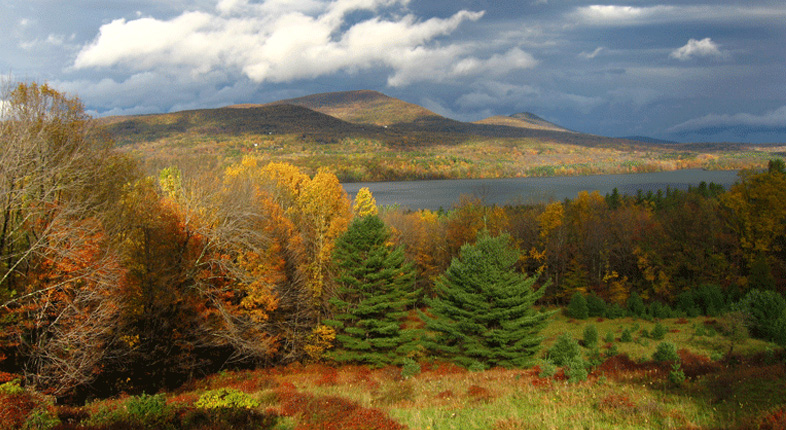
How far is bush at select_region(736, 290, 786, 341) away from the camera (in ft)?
96.6

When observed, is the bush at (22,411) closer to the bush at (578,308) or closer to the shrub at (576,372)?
the shrub at (576,372)

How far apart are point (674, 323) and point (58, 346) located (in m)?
43.1

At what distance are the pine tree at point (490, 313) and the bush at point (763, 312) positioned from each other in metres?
18.0

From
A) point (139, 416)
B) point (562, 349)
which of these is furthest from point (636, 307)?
point (139, 416)

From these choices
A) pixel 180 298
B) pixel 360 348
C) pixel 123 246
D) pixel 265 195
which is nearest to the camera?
pixel 123 246

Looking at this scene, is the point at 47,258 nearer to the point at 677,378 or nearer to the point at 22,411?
the point at 22,411

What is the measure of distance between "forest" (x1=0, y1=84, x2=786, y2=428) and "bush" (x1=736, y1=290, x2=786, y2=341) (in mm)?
118

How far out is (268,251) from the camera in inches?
909

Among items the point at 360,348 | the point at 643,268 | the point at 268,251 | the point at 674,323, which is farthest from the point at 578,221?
the point at 268,251

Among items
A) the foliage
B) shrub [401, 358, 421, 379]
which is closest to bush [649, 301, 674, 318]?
shrub [401, 358, 421, 379]

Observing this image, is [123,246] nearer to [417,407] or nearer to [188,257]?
[188,257]

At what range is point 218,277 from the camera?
18.4 metres

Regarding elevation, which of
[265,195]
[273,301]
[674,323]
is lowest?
[674,323]

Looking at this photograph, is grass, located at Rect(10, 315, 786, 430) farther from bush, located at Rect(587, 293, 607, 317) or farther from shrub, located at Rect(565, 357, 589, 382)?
bush, located at Rect(587, 293, 607, 317)
